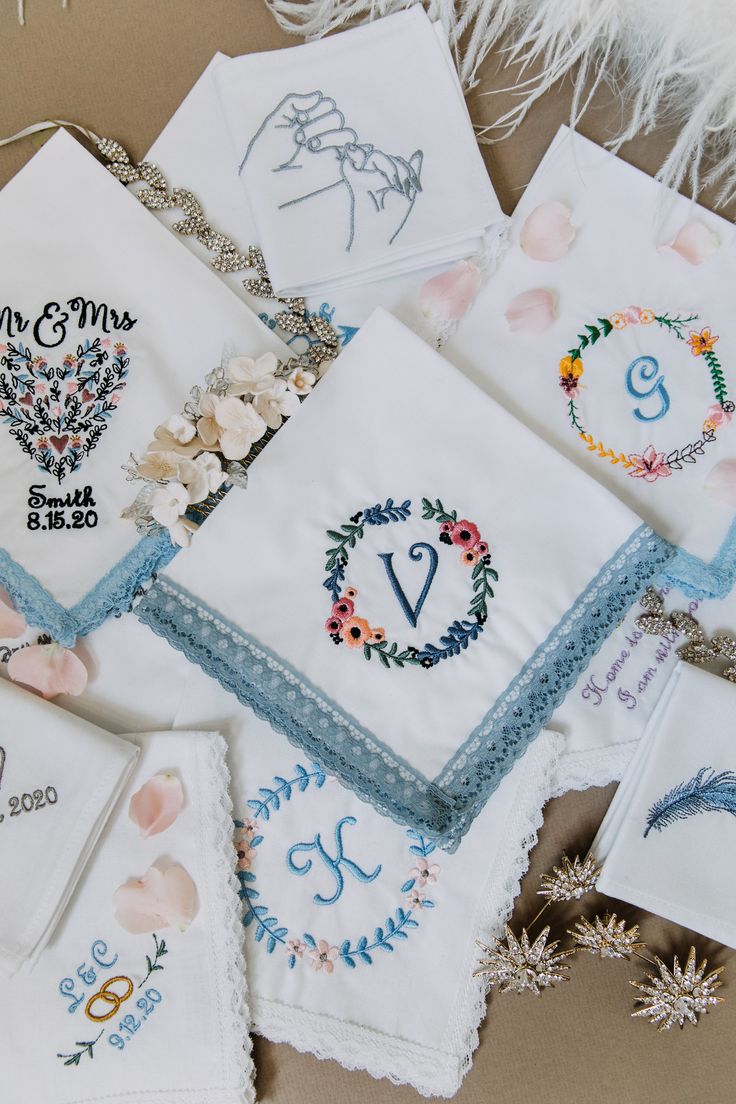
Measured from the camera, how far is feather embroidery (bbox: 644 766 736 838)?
1.01m

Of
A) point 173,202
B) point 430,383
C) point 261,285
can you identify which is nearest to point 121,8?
point 173,202

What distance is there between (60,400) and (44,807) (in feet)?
1.54

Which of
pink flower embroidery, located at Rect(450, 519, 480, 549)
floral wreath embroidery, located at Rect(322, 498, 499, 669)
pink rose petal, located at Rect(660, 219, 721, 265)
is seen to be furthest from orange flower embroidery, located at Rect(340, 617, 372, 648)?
pink rose petal, located at Rect(660, 219, 721, 265)

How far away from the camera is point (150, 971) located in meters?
0.98

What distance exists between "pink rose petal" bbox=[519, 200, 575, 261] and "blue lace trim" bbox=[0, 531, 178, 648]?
1.90 feet

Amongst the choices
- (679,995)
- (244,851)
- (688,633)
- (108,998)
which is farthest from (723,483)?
(108,998)

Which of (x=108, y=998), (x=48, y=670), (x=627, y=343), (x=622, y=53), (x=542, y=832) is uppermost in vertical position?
(x=622, y=53)

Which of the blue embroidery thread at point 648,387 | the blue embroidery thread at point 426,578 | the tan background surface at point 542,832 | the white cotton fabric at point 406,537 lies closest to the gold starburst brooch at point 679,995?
the tan background surface at point 542,832

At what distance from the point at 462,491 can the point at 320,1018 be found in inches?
25.2

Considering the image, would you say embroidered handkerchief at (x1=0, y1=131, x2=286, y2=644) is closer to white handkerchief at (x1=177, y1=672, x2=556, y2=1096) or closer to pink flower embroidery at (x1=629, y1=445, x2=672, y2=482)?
white handkerchief at (x1=177, y1=672, x2=556, y2=1096)

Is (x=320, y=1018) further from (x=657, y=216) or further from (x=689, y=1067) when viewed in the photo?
(x=657, y=216)

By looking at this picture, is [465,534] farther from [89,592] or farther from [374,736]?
[89,592]

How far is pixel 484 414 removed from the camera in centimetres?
96

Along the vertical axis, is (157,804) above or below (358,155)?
below
